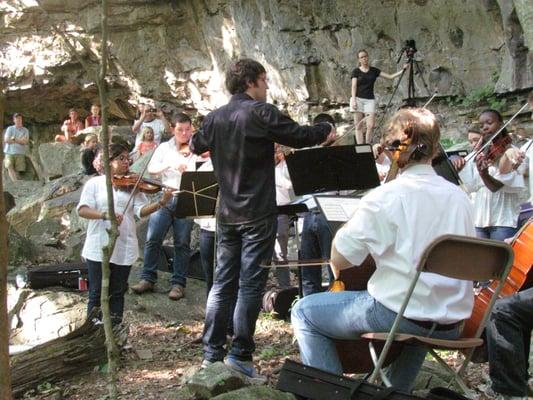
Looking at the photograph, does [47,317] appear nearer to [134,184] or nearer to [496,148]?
[134,184]

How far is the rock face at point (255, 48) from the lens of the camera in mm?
13438

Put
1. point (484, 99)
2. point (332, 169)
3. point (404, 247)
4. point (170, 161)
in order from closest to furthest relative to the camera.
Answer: point (404, 247) → point (332, 169) → point (170, 161) → point (484, 99)

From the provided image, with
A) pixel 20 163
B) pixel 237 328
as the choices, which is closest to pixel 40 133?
pixel 20 163

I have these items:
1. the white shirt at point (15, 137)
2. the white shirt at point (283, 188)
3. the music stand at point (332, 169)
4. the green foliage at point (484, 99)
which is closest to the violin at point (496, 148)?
the music stand at point (332, 169)

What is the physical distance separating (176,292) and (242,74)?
289 cm

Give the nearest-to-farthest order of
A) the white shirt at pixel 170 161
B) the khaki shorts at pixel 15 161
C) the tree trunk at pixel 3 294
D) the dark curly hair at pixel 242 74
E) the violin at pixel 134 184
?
the tree trunk at pixel 3 294 → the dark curly hair at pixel 242 74 → the violin at pixel 134 184 → the white shirt at pixel 170 161 → the khaki shorts at pixel 15 161

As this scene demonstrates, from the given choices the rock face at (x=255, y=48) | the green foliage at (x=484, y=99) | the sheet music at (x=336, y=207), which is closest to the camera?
the sheet music at (x=336, y=207)

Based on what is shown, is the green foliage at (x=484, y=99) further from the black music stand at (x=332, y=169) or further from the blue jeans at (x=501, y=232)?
the black music stand at (x=332, y=169)

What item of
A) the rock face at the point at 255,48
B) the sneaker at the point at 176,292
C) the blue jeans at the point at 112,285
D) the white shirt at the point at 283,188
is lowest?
the sneaker at the point at 176,292

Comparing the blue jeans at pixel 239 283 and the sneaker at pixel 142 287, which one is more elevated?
the blue jeans at pixel 239 283

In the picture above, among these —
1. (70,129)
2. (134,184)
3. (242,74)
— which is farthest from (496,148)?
(70,129)

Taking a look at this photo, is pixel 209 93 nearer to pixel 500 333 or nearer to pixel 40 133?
pixel 40 133

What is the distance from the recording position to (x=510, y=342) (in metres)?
3.37

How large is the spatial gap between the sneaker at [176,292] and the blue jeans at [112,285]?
1275 millimetres
